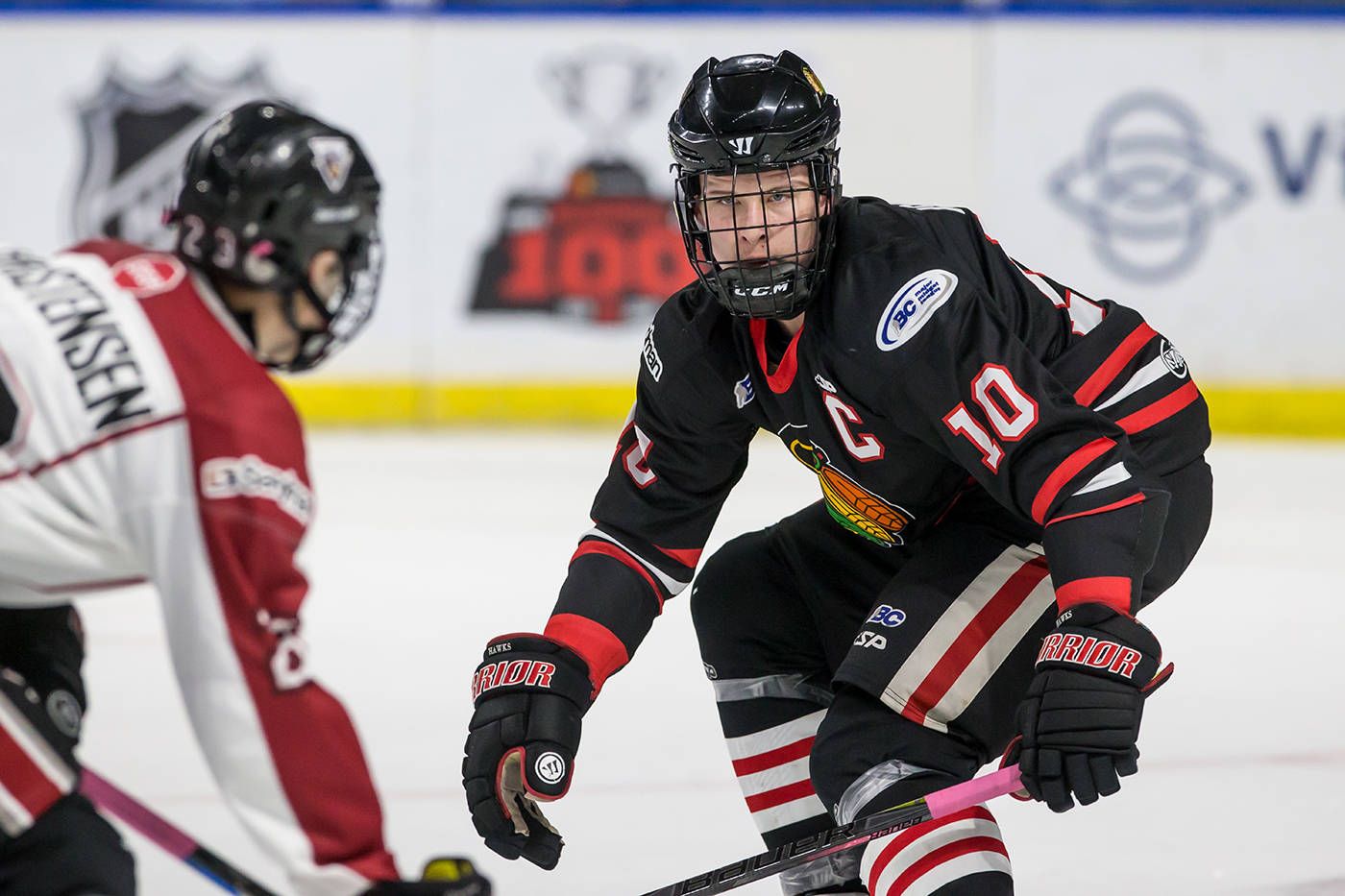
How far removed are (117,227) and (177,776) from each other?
491 cm

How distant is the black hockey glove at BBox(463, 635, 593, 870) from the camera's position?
6.88 feet

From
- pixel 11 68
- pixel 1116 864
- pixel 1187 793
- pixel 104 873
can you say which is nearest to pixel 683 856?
pixel 1116 864

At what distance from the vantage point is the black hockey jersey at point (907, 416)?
1944mm

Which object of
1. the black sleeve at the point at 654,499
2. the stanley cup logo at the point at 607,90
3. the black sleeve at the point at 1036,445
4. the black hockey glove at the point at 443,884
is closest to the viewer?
the black hockey glove at the point at 443,884

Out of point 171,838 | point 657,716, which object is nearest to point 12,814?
point 171,838

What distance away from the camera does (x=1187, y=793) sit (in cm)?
290

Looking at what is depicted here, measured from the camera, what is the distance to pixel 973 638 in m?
2.05

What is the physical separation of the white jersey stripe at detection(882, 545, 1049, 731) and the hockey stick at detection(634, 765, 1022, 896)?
0.37ft

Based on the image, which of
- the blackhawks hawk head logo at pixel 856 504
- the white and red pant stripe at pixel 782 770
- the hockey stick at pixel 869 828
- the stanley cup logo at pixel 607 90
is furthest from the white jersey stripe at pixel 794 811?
the stanley cup logo at pixel 607 90

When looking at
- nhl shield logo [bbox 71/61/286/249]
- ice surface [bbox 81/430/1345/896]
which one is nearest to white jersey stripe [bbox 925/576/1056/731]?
ice surface [bbox 81/430/1345/896]

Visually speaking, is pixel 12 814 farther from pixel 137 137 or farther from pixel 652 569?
pixel 137 137

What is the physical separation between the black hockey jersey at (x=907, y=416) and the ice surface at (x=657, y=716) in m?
0.54

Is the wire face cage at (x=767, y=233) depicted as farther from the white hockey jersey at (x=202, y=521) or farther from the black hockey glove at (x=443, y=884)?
the black hockey glove at (x=443, y=884)

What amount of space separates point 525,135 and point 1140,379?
5797 mm
